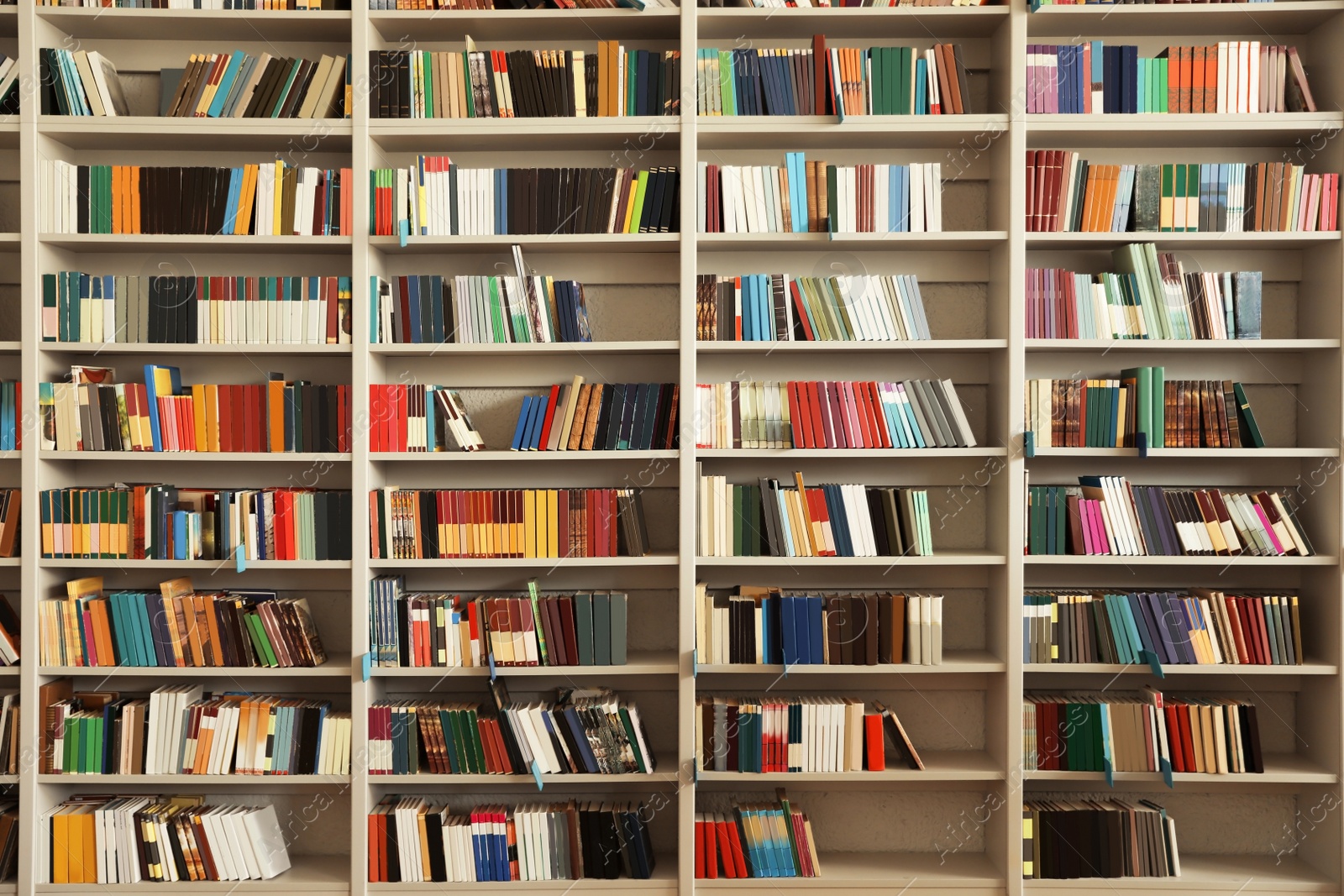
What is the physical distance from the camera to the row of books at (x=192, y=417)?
275 cm

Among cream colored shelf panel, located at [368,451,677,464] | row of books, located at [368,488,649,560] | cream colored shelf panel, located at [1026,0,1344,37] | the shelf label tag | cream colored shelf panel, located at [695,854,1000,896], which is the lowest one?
cream colored shelf panel, located at [695,854,1000,896]

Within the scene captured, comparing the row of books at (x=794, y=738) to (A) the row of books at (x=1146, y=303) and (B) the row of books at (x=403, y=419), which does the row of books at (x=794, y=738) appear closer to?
(B) the row of books at (x=403, y=419)

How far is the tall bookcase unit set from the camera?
8.95 ft

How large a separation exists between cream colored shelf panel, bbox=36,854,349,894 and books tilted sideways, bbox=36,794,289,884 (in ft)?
0.05

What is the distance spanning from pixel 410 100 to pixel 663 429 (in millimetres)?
1246

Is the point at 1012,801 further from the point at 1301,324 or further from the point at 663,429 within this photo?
the point at 1301,324

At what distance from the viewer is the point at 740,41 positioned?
2.98 metres

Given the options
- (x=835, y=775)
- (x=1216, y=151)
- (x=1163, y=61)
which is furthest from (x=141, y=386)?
(x=1216, y=151)

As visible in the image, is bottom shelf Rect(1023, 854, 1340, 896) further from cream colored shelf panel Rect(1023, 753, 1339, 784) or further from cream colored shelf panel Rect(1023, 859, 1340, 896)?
cream colored shelf panel Rect(1023, 753, 1339, 784)

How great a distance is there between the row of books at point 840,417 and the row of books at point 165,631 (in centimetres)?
140

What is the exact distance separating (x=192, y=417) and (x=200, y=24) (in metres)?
1.22

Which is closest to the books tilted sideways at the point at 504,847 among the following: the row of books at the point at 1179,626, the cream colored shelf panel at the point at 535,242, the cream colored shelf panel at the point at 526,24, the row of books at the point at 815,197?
the row of books at the point at 1179,626

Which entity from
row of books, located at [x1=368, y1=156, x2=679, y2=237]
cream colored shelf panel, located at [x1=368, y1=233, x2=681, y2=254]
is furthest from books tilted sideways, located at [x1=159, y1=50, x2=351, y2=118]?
cream colored shelf panel, located at [x1=368, y1=233, x2=681, y2=254]

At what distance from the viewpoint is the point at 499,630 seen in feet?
9.02
